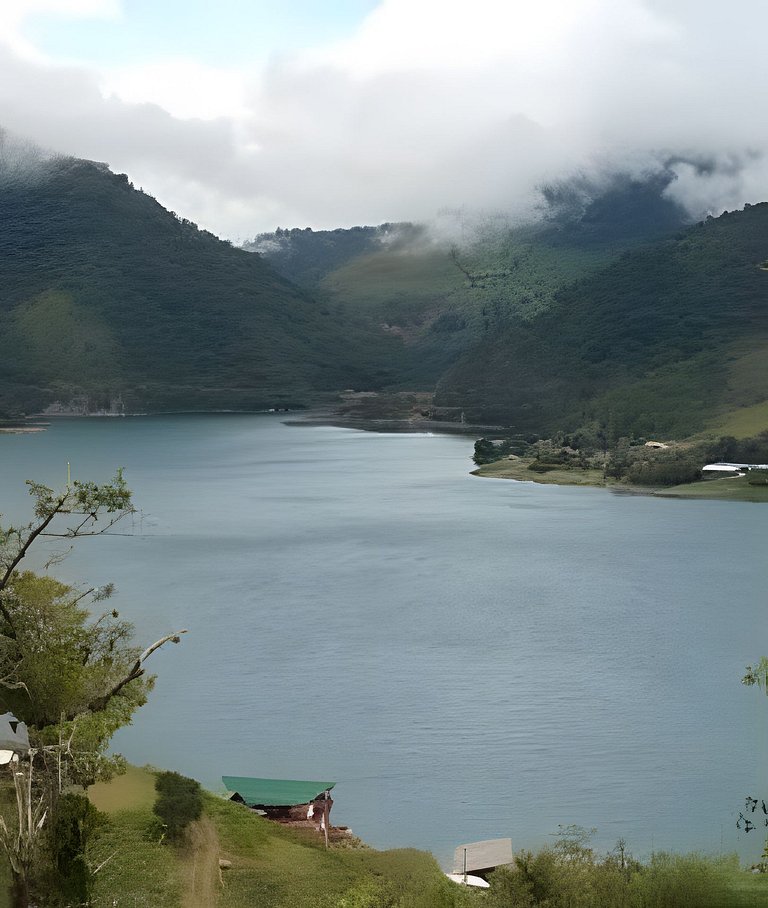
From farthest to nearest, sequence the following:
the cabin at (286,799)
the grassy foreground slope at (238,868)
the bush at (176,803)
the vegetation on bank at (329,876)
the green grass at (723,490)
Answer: the green grass at (723,490)
the cabin at (286,799)
the bush at (176,803)
the grassy foreground slope at (238,868)
the vegetation on bank at (329,876)

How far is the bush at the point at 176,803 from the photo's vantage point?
54.4 feet

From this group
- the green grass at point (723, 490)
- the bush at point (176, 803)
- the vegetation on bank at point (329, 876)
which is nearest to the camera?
the vegetation on bank at point (329, 876)

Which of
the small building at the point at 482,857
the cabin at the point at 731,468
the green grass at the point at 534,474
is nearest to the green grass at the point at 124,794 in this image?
the small building at the point at 482,857

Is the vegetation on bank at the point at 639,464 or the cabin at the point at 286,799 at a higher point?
the vegetation on bank at the point at 639,464

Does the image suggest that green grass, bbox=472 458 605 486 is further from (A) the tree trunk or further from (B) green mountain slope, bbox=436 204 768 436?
(A) the tree trunk

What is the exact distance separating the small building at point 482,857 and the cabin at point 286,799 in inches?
81.9

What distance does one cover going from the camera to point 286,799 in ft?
63.9

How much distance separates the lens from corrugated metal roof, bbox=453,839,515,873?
57.7 feet

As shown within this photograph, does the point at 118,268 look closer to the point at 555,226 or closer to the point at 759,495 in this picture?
the point at 555,226

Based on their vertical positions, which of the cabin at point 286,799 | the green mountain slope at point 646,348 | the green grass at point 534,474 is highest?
the green mountain slope at point 646,348

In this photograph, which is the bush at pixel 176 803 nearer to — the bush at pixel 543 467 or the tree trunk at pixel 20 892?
the tree trunk at pixel 20 892

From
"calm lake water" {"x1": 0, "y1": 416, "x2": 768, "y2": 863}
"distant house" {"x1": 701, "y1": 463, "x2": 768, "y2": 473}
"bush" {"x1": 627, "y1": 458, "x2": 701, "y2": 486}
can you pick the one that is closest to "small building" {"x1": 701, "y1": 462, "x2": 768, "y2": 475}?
"distant house" {"x1": 701, "y1": 463, "x2": 768, "y2": 473}

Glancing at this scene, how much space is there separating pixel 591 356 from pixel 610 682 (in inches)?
3191

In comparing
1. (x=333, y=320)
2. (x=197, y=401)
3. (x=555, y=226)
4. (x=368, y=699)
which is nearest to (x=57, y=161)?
(x=333, y=320)
